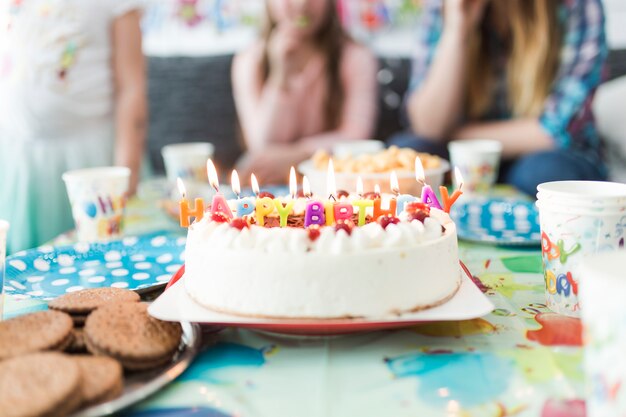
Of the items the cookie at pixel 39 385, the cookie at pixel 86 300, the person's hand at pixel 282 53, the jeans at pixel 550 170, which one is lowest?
the jeans at pixel 550 170

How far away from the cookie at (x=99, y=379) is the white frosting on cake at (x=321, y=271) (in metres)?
0.14

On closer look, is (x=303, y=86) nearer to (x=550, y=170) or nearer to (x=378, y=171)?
(x=550, y=170)

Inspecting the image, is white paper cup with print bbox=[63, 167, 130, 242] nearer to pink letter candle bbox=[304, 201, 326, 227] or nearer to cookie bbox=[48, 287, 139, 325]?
cookie bbox=[48, 287, 139, 325]

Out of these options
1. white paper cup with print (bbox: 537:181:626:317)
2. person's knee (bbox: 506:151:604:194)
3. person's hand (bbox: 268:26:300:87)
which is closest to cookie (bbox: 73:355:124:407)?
white paper cup with print (bbox: 537:181:626:317)

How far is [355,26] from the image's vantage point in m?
2.67

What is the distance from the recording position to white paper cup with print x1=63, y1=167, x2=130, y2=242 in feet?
3.49

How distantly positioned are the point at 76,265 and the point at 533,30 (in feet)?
5.87

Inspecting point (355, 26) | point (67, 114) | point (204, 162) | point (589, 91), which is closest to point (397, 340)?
point (204, 162)

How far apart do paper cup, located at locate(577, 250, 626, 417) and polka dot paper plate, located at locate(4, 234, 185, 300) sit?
20.6 inches

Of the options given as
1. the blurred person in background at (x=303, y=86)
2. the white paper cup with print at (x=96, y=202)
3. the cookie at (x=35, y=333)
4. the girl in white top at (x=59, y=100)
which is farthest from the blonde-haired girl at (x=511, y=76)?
the cookie at (x=35, y=333)

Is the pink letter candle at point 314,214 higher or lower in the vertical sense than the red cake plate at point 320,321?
higher

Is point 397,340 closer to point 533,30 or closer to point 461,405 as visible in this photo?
point 461,405

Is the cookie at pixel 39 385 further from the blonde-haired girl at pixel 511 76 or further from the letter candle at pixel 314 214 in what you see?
the blonde-haired girl at pixel 511 76

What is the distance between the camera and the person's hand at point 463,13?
2027 millimetres
